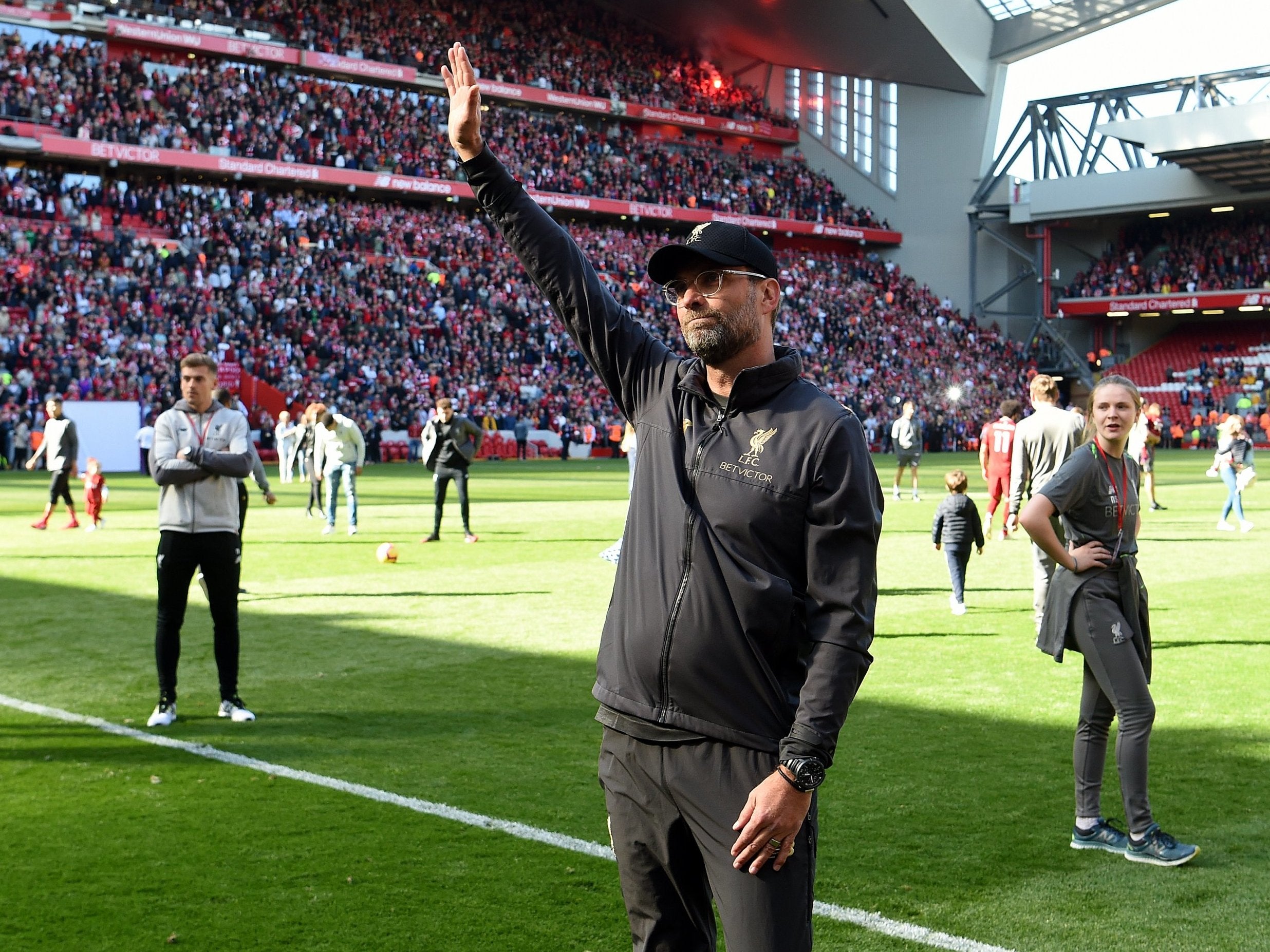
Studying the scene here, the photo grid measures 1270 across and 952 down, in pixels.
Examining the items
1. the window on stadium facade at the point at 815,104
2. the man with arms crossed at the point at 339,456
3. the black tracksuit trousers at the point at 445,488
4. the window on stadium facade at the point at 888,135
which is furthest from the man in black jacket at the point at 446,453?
the window on stadium facade at the point at 815,104

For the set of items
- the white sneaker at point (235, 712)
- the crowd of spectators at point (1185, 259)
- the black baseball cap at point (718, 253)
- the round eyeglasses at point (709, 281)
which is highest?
the crowd of spectators at point (1185, 259)

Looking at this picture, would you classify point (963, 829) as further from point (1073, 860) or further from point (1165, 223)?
point (1165, 223)

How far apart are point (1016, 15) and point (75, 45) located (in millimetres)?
39810

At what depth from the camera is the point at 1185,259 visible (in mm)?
A: 64000

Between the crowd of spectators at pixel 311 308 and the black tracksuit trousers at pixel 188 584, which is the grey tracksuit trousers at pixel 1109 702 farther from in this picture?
the crowd of spectators at pixel 311 308

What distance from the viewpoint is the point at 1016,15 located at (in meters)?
61.1

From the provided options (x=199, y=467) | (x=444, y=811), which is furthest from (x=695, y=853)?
(x=199, y=467)

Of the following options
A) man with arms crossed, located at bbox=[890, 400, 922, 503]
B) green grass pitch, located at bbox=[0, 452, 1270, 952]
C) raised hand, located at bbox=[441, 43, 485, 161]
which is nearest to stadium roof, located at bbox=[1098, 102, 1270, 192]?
man with arms crossed, located at bbox=[890, 400, 922, 503]

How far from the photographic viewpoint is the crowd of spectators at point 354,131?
4469 cm

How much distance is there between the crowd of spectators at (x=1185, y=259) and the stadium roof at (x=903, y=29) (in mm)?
11100

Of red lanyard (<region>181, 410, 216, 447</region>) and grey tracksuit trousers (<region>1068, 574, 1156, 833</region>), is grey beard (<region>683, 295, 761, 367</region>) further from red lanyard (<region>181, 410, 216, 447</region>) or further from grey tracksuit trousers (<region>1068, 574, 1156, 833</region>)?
red lanyard (<region>181, 410, 216, 447</region>)

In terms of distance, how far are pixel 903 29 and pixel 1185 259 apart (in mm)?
18026

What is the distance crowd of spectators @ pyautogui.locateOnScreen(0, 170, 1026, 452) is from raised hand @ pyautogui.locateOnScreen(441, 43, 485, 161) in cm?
3531

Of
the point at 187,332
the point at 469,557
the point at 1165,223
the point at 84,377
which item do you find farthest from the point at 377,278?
the point at 1165,223
